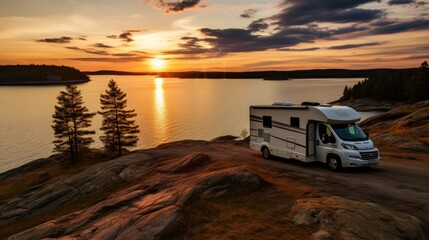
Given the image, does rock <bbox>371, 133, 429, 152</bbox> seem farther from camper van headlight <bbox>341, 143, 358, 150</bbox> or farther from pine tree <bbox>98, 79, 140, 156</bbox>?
pine tree <bbox>98, 79, 140, 156</bbox>

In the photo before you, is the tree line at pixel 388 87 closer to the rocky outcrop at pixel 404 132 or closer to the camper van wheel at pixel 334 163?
the rocky outcrop at pixel 404 132

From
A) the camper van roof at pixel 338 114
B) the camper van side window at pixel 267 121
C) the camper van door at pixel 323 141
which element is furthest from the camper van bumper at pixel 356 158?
the camper van side window at pixel 267 121

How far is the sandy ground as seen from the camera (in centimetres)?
1510

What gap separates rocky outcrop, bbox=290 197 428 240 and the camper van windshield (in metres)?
7.95

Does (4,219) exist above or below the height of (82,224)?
below

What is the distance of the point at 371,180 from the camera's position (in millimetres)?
18656

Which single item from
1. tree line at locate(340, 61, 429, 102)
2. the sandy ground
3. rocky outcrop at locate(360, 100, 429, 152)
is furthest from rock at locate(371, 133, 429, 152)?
tree line at locate(340, 61, 429, 102)

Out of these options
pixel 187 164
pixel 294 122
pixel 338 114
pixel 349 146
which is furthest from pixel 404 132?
pixel 187 164

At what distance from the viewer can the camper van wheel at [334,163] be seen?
20.8 meters

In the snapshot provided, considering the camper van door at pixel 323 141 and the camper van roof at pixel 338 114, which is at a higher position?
the camper van roof at pixel 338 114

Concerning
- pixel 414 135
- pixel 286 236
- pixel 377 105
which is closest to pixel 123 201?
pixel 286 236

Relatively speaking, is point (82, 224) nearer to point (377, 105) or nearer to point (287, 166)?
point (287, 166)

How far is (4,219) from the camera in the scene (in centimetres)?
2895

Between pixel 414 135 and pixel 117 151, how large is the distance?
146ft
